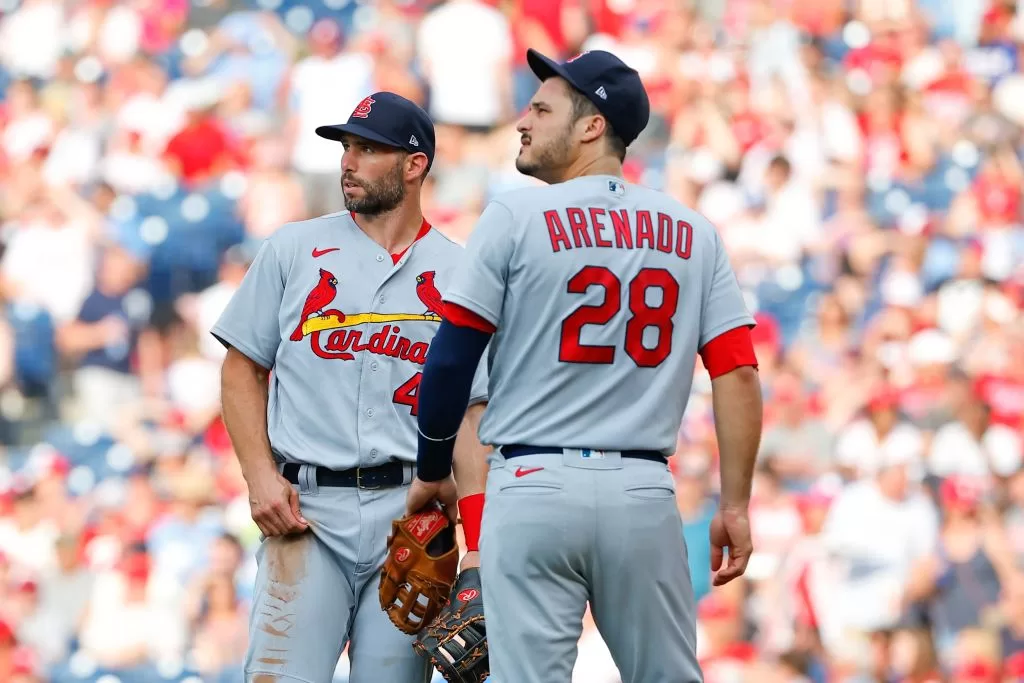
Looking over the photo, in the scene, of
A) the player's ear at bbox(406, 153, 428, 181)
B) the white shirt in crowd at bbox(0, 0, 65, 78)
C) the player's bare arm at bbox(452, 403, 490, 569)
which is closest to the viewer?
the player's bare arm at bbox(452, 403, 490, 569)

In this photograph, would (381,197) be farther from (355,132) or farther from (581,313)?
(581,313)

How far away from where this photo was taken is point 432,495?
331cm

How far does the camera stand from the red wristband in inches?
139

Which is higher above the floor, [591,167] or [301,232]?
[591,167]

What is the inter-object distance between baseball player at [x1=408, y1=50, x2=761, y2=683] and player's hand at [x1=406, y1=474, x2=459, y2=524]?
0.20 meters

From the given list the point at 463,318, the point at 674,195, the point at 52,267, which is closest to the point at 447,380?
the point at 463,318

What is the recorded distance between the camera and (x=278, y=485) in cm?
349

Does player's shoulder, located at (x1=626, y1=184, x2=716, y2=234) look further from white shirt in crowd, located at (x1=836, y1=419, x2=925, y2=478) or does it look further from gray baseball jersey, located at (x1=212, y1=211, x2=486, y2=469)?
white shirt in crowd, located at (x1=836, y1=419, x2=925, y2=478)

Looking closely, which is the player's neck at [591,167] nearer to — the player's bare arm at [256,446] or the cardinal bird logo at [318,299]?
the cardinal bird logo at [318,299]

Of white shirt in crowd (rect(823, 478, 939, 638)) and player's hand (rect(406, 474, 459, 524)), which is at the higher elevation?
player's hand (rect(406, 474, 459, 524))

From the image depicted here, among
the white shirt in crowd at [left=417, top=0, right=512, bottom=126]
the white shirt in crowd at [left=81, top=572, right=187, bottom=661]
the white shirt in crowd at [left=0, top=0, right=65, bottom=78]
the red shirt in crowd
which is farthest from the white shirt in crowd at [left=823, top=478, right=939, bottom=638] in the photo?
the white shirt in crowd at [left=0, top=0, right=65, bottom=78]

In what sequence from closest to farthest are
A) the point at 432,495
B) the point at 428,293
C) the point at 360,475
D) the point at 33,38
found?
the point at 432,495 < the point at 360,475 < the point at 428,293 < the point at 33,38

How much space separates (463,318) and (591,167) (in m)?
0.48

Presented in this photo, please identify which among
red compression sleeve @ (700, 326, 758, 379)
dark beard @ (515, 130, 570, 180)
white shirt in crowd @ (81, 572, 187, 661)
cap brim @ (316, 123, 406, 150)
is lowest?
white shirt in crowd @ (81, 572, 187, 661)
